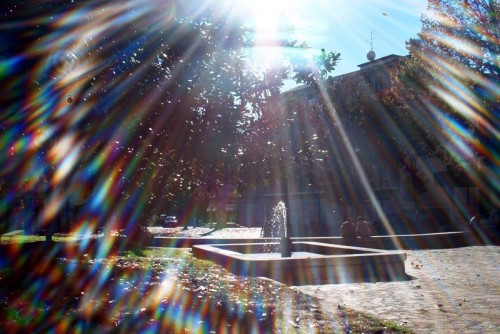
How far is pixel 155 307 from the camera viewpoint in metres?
5.02

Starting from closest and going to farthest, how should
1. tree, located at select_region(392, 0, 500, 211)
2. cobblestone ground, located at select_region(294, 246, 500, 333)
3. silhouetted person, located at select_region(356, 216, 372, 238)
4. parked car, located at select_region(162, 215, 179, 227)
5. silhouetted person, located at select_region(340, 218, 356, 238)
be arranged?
cobblestone ground, located at select_region(294, 246, 500, 333) < silhouetted person, located at select_region(340, 218, 356, 238) < silhouetted person, located at select_region(356, 216, 372, 238) < tree, located at select_region(392, 0, 500, 211) < parked car, located at select_region(162, 215, 179, 227)

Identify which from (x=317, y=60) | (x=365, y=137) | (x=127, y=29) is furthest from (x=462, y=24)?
(x=127, y=29)

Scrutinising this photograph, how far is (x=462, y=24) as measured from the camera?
2477 cm

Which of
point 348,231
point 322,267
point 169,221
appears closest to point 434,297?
point 322,267

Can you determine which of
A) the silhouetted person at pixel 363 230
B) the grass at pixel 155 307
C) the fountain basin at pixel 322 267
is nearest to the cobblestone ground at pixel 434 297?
the fountain basin at pixel 322 267

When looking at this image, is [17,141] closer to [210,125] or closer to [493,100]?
[210,125]

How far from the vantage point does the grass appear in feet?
14.8

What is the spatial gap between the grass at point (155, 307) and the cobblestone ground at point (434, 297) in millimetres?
804

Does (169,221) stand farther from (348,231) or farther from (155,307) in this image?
(155,307)

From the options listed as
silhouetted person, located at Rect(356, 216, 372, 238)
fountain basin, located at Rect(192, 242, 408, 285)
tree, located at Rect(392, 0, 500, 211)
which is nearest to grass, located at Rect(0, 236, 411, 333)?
fountain basin, located at Rect(192, 242, 408, 285)

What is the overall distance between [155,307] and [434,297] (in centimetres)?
504

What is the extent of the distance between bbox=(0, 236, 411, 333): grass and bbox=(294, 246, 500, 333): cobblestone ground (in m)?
0.80

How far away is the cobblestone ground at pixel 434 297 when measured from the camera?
20.6 feet

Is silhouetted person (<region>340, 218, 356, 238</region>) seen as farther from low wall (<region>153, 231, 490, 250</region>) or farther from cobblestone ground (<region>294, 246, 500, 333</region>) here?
cobblestone ground (<region>294, 246, 500, 333</region>)
